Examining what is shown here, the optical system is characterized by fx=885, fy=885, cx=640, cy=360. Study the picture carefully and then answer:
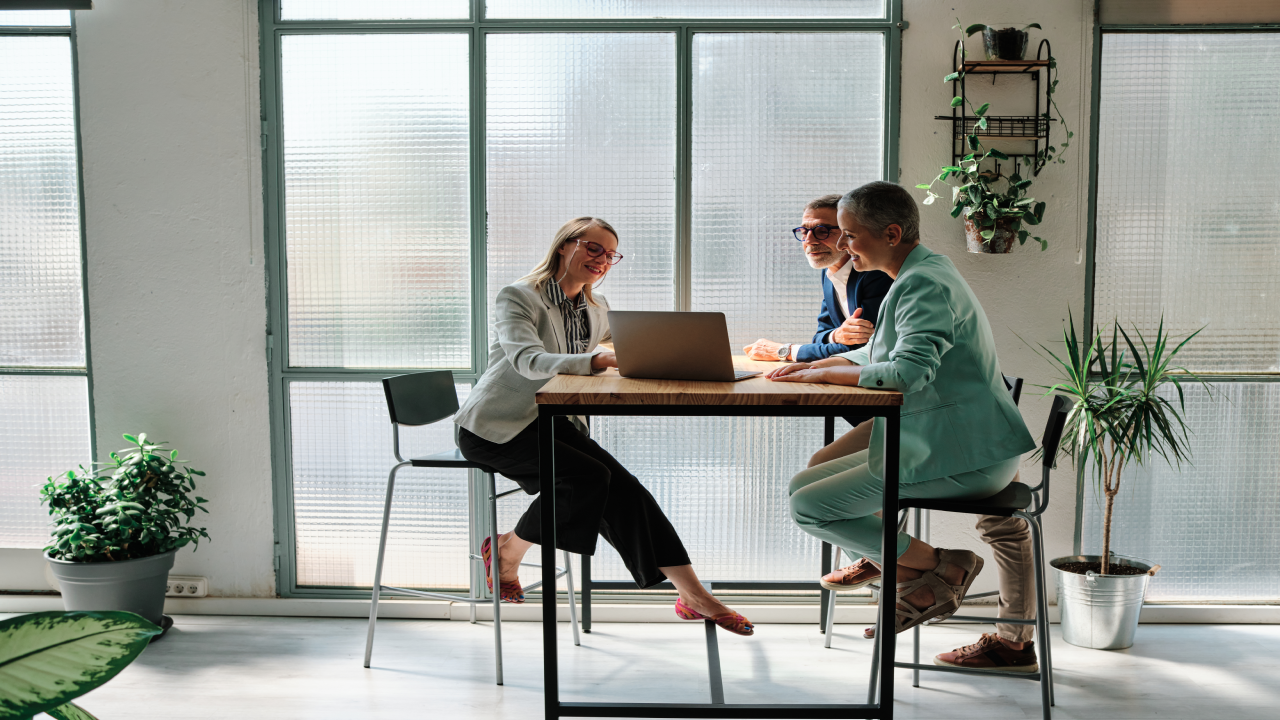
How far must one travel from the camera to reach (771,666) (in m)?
2.92

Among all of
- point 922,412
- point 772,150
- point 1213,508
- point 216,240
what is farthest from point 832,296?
point 216,240

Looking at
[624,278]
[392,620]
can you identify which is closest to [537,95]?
[624,278]

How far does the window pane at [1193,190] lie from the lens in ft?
10.6

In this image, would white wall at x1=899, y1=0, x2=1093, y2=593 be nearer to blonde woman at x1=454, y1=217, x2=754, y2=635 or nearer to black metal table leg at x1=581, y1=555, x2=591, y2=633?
blonde woman at x1=454, y1=217, x2=754, y2=635

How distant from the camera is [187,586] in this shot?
3.46 meters

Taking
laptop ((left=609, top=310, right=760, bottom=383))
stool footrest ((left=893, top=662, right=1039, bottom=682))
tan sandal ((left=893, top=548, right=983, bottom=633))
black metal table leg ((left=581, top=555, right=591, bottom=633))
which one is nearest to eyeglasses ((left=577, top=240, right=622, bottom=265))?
laptop ((left=609, top=310, right=760, bottom=383))

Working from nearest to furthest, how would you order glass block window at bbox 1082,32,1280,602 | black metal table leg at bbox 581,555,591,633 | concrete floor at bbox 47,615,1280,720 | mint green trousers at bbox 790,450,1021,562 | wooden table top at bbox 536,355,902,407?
wooden table top at bbox 536,355,902,407 < mint green trousers at bbox 790,450,1021,562 < concrete floor at bbox 47,615,1280,720 < black metal table leg at bbox 581,555,591,633 < glass block window at bbox 1082,32,1280,602

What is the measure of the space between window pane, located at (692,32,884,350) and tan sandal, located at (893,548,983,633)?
117cm

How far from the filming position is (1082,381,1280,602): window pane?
3.30m

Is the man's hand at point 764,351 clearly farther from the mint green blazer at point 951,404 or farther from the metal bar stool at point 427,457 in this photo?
the metal bar stool at point 427,457

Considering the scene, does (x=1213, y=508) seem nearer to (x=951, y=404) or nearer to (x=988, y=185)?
(x=988, y=185)

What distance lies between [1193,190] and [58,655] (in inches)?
144

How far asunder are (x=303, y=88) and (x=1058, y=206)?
2834 millimetres

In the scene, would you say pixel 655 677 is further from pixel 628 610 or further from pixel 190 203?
pixel 190 203
